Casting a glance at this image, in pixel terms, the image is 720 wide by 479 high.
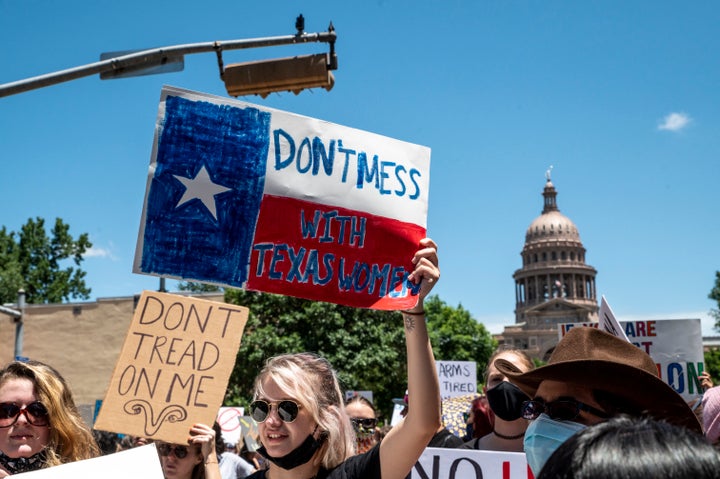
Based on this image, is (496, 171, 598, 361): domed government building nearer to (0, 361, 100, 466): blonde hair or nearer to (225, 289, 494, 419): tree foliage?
(225, 289, 494, 419): tree foliage

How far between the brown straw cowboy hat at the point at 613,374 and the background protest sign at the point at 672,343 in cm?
452

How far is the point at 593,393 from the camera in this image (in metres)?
2.56

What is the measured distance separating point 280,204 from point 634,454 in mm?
2533

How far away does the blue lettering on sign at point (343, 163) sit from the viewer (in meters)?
3.53

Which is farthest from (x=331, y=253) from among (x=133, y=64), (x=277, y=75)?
(x=133, y=64)

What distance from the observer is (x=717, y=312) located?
190 ft

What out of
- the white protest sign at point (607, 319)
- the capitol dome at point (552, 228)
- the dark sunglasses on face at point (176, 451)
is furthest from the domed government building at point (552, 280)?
the dark sunglasses on face at point (176, 451)

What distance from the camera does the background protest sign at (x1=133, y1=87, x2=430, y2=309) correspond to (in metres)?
3.30

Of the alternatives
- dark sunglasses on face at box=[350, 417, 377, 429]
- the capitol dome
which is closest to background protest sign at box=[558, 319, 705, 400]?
dark sunglasses on face at box=[350, 417, 377, 429]

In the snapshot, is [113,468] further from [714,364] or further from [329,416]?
[714,364]

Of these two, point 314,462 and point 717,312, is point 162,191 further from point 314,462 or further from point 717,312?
point 717,312

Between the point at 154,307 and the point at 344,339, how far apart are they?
2701 cm

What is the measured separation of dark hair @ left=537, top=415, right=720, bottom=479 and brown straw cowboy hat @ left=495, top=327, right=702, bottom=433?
129 cm

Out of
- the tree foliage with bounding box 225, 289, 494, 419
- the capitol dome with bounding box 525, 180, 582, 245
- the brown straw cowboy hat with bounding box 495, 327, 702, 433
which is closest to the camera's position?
the brown straw cowboy hat with bounding box 495, 327, 702, 433
